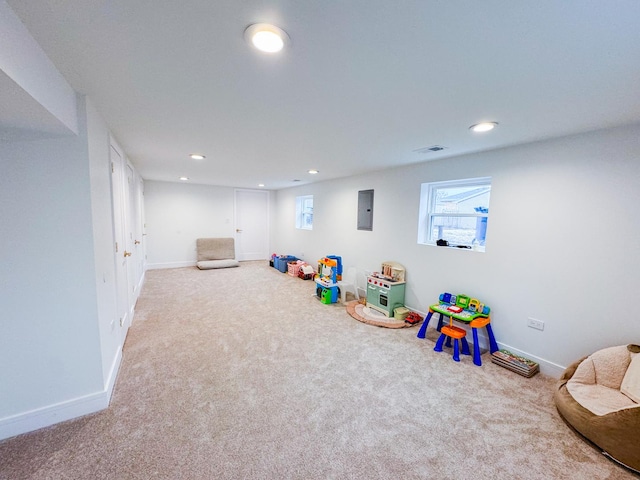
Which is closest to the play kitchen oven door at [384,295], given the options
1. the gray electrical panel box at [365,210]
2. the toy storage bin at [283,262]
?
the gray electrical panel box at [365,210]

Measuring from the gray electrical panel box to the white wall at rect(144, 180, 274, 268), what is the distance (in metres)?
4.27

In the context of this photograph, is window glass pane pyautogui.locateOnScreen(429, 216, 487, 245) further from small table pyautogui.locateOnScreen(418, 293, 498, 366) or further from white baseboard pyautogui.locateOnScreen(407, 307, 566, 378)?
white baseboard pyautogui.locateOnScreen(407, 307, 566, 378)

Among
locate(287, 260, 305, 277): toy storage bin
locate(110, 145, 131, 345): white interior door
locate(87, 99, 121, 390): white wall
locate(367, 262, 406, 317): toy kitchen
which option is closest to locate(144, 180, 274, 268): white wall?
locate(287, 260, 305, 277): toy storage bin

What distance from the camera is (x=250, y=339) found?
3016 millimetres

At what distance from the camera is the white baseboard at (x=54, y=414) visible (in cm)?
167

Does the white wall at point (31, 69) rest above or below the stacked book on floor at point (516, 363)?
above

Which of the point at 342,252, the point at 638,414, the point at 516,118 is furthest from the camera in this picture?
the point at 342,252

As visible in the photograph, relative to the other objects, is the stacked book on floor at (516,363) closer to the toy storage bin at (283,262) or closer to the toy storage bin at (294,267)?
the toy storage bin at (294,267)

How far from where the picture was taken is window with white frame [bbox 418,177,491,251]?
311 centimetres

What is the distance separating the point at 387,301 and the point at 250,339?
195 centimetres

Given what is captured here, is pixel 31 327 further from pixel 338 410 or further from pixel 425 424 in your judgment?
pixel 425 424

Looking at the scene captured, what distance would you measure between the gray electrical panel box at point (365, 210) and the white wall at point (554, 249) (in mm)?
888

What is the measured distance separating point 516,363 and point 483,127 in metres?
2.23

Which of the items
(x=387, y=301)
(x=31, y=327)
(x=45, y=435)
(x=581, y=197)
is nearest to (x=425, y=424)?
(x=387, y=301)
